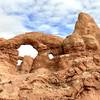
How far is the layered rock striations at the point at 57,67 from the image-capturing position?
67.4ft

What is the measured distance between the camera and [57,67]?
2333 centimetres

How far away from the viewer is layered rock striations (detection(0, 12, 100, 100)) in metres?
20.5

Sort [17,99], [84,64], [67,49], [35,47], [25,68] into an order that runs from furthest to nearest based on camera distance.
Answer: [25,68] → [35,47] → [67,49] → [84,64] → [17,99]

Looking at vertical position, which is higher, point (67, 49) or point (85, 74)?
point (67, 49)

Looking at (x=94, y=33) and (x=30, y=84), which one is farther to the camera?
(x=94, y=33)

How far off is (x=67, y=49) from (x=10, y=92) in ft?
16.5

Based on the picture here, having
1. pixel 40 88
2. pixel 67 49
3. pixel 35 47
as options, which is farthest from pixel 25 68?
pixel 40 88

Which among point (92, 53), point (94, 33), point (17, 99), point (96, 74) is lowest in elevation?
point (17, 99)

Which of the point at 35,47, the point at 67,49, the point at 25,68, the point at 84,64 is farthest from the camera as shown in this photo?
the point at 25,68

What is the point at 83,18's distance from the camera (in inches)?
977

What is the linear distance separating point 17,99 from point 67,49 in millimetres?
5154

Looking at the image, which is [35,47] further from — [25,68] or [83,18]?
[25,68]

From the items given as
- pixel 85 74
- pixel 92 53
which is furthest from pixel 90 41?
pixel 85 74

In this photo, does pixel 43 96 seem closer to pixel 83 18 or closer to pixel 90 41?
pixel 90 41
